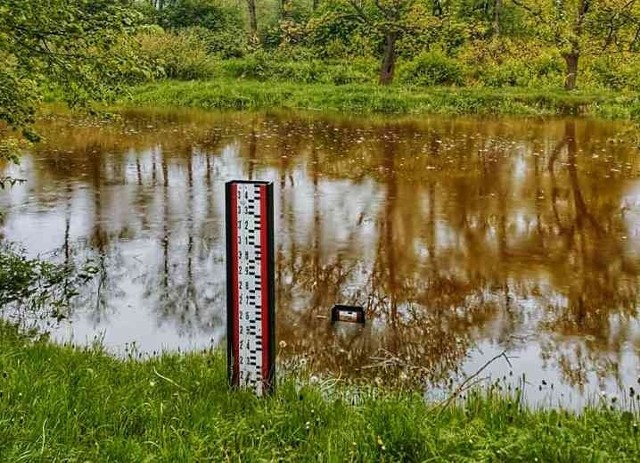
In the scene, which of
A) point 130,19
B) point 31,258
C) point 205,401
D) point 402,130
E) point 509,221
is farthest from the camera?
point 402,130

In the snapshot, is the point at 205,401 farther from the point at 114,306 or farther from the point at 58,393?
the point at 114,306

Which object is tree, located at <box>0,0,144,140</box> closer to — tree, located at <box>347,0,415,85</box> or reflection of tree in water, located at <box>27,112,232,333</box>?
reflection of tree in water, located at <box>27,112,232,333</box>

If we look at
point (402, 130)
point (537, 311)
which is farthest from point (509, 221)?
point (402, 130)

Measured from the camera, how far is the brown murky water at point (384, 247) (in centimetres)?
559

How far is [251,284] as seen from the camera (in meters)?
3.79

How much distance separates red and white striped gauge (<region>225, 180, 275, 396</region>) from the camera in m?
3.72

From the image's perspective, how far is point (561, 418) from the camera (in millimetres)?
3840

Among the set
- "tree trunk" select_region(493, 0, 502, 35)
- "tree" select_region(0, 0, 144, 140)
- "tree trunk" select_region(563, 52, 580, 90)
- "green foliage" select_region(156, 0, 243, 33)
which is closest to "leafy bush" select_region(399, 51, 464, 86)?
"tree trunk" select_region(493, 0, 502, 35)

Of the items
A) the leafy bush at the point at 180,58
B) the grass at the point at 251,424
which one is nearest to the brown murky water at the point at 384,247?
the grass at the point at 251,424

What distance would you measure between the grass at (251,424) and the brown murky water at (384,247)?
1.06m

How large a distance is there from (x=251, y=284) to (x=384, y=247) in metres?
4.79

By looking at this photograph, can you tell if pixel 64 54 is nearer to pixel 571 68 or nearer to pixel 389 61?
pixel 389 61

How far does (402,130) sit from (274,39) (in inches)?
798

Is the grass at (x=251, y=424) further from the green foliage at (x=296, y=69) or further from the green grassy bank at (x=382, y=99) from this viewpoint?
the green foliage at (x=296, y=69)
